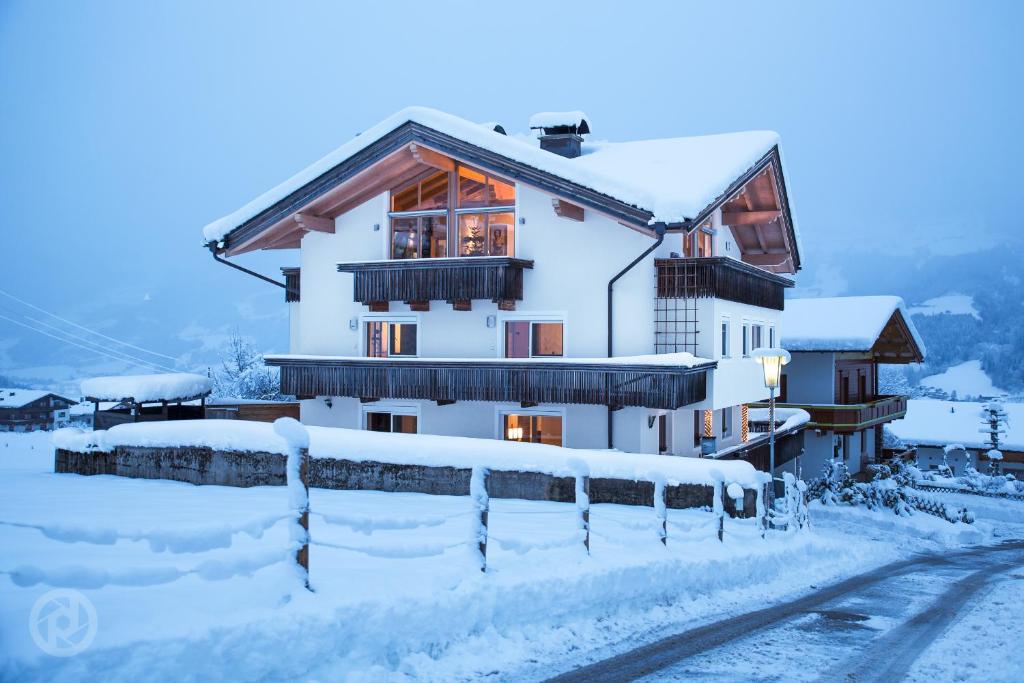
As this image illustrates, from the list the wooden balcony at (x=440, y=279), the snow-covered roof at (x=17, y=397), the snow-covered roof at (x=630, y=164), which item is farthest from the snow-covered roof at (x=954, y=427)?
the snow-covered roof at (x=17, y=397)

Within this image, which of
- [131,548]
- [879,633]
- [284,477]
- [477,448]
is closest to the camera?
[131,548]

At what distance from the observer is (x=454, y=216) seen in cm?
2452

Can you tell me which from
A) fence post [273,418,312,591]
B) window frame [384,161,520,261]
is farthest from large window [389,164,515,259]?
fence post [273,418,312,591]

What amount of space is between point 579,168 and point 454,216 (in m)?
4.56

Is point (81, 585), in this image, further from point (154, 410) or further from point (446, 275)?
point (154, 410)

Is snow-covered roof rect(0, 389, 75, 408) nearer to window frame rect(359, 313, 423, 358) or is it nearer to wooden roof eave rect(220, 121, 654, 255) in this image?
wooden roof eave rect(220, 121, 654, 255)

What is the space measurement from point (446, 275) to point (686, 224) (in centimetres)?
679

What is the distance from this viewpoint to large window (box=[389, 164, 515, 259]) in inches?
952

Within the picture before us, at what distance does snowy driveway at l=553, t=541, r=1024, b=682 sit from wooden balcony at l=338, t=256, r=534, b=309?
475 inches

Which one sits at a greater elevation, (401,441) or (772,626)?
(401,441)

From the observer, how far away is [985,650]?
9148 mm

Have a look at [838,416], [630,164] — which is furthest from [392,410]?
[838,416]

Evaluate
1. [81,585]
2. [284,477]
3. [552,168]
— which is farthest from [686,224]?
[81,585]

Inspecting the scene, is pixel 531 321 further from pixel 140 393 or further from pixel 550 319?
pixel 140 393
